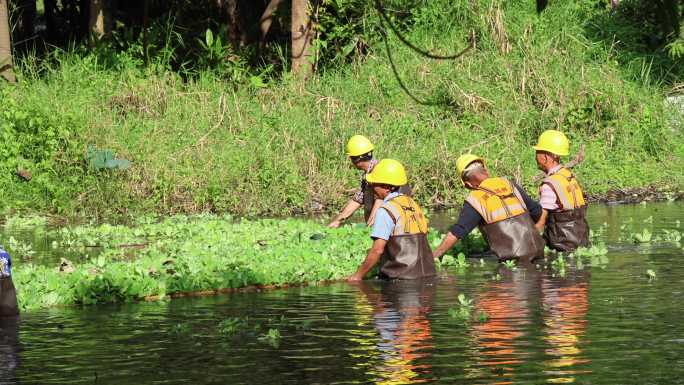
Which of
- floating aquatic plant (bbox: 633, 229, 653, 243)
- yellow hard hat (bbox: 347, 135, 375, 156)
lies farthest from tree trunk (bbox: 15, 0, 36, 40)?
floating aquatic plant (bbox: 633, 229, 653, 243)

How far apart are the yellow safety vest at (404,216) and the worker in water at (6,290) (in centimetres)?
405

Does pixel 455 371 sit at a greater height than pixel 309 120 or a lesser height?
lesser

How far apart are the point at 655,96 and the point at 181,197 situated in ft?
34.8

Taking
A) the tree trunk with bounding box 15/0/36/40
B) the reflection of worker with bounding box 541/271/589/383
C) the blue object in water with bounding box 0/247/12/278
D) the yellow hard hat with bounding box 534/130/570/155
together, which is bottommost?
the reflection of worker with bounding box 541/271/589/383

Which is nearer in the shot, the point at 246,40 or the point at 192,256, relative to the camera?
the point at 192,256

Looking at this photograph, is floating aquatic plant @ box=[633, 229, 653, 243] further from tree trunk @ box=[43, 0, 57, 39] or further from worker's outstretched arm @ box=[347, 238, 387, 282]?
tree trunk @ box=[43, 0, 57, 39]

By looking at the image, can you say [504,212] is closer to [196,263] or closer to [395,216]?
[395,216]

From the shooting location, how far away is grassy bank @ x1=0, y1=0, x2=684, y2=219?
23.6 meters

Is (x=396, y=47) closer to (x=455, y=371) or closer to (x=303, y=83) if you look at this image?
(x=303, y=83)

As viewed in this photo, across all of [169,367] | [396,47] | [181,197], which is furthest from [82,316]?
[396,47]

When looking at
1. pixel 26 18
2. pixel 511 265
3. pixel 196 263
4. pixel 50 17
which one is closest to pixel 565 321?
pixel 511 265

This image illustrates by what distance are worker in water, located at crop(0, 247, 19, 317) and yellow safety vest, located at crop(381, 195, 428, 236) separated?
4055 millimetres

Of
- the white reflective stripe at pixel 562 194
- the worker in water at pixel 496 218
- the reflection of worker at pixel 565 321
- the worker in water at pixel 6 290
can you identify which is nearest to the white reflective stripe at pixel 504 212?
the worker in water at pixel 496 218

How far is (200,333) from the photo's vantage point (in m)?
11.2
